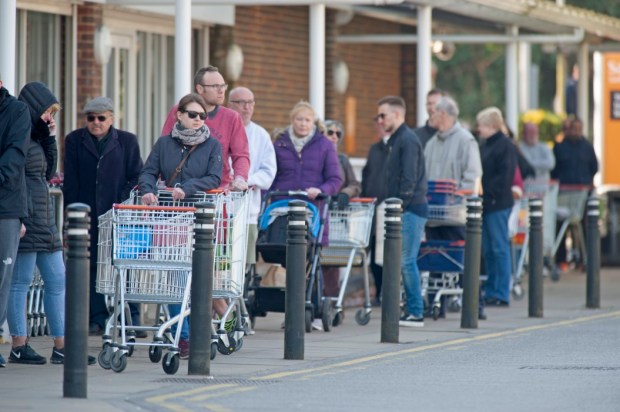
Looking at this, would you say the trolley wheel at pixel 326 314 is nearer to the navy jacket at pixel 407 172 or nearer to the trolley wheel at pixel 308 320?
the trolley wheel at pixel 308 320

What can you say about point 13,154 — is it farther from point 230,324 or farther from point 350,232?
point 350,232

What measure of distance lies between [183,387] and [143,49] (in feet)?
31.2

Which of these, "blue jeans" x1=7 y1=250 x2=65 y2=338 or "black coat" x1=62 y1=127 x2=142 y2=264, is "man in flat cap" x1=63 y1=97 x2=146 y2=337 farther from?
"blue jeans" x1=7 y1=250 x2=65 y2=338

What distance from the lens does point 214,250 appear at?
11.1 metres

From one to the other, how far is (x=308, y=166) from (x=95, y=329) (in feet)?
7.81

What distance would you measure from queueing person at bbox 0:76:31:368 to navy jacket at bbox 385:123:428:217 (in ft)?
14.9

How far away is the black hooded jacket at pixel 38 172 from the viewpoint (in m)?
11.1

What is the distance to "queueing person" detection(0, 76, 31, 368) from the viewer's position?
10.7 metres

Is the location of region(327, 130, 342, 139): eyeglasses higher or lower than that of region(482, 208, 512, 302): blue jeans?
higher

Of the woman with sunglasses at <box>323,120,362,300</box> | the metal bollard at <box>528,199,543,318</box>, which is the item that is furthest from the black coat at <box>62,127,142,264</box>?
the metal bollard at <box>528,199,543,318</box>

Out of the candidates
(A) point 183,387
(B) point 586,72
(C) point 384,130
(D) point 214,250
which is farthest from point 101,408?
(B) point 586,72

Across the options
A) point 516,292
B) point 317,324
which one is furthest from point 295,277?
point 516,292

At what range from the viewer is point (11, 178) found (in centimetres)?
1064

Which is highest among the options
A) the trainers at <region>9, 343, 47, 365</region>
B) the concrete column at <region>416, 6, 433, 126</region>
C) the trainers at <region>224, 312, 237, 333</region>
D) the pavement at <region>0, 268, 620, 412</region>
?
the concrete column at <region>416, 6, 433, 126</region>
